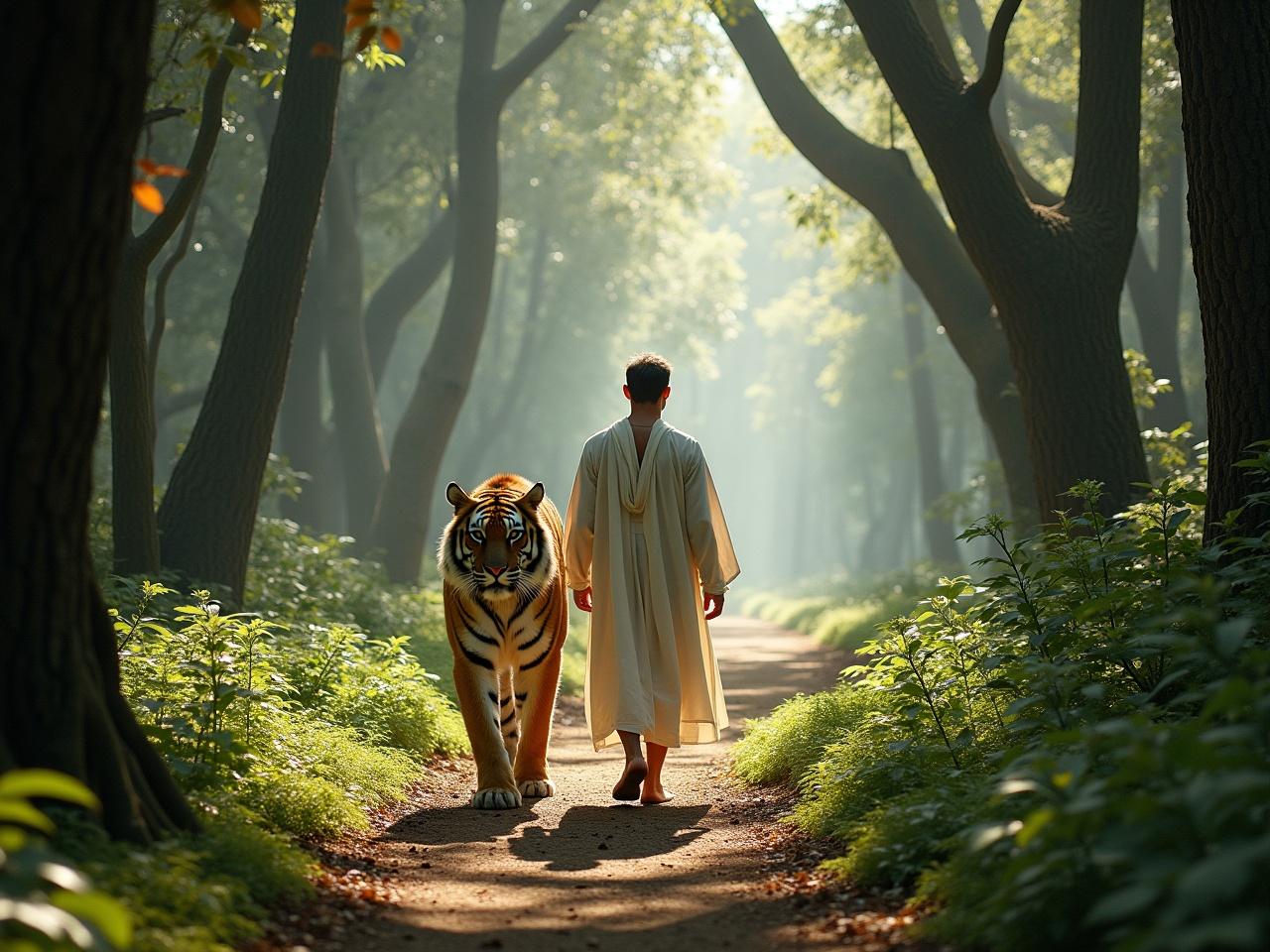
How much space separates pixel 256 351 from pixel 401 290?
1226 cm

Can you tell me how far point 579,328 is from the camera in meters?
37.3

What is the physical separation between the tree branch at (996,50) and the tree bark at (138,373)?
5108 mm

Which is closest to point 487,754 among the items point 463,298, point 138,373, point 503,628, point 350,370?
point 503,628

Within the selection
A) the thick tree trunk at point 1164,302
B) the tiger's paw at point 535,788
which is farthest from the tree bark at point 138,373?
the thick tree trunk at point 1164,302

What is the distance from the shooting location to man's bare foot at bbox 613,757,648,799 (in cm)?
759

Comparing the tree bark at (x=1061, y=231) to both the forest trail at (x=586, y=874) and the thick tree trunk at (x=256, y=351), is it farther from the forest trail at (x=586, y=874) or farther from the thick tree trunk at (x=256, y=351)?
the thick tree trunk at (x=256, y=351)

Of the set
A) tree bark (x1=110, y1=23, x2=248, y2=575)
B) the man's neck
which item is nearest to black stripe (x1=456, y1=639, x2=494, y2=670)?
the man's neck

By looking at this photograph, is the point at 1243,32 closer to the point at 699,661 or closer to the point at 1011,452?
the point at 699,661

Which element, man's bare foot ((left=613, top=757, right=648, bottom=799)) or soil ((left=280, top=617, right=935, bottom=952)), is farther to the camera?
man's bare foot ((left=613, top=757, right=648, bottom=799))

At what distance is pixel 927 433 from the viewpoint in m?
26.9

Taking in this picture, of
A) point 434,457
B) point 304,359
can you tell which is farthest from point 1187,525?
point 304,359

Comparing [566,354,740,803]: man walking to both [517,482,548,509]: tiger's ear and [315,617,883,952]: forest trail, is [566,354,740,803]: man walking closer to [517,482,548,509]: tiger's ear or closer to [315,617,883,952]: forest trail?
[517,482,548,509]: tiger's ear

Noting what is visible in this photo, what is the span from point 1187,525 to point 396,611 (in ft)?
28.0

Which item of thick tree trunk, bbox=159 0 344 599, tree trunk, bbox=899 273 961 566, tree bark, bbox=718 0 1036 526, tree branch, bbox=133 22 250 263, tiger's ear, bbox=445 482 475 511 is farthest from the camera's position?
tree trunk, bbox=899 273 961 566
